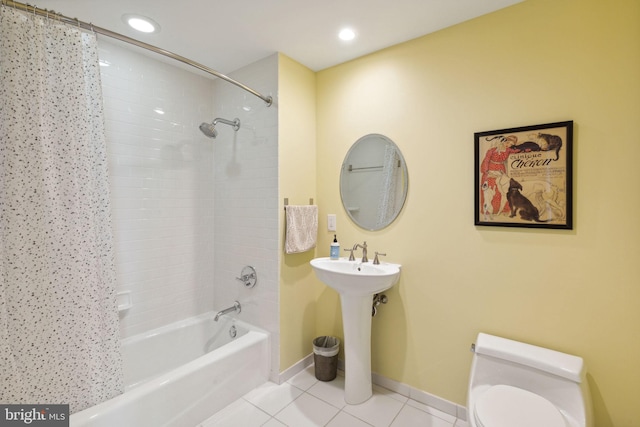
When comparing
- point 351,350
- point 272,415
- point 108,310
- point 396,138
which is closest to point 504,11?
point 396,138

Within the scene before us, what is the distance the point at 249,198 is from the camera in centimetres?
234

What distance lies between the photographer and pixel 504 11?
5.40 ft

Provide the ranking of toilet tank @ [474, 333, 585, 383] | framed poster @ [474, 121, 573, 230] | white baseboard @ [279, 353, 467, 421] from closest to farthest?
toilet tank @ [474, 333, 585, 383] < framed poster @ [474, 121, 573, 230] < white baseboard @ [279, 353, 467, 421]

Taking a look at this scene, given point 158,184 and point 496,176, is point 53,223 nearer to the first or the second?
point 158,184

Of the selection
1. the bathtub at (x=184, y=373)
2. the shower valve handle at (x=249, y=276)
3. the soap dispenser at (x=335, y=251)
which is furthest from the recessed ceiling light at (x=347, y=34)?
the bathtub at (x=184, y=373)

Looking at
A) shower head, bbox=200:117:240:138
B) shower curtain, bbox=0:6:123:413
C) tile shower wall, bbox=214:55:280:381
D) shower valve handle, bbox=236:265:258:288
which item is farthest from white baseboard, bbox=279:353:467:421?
shower head, bbox=200:117:240:138

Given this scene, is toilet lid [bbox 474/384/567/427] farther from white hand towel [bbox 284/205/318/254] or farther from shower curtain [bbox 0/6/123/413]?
shower curtain [bbox 0/6/123/413]

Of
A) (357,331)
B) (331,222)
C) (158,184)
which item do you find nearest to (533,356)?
(357,331)

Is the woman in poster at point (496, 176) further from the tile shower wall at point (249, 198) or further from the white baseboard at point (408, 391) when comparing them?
the tile shower wall at point (249, 198)

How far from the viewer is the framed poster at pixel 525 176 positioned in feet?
4.95

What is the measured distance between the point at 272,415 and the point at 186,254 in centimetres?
142

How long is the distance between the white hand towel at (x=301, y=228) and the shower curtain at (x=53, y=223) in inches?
43.3

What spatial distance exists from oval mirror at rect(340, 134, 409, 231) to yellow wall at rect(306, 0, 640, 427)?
0.21ft

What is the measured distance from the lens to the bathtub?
57.5 inches
